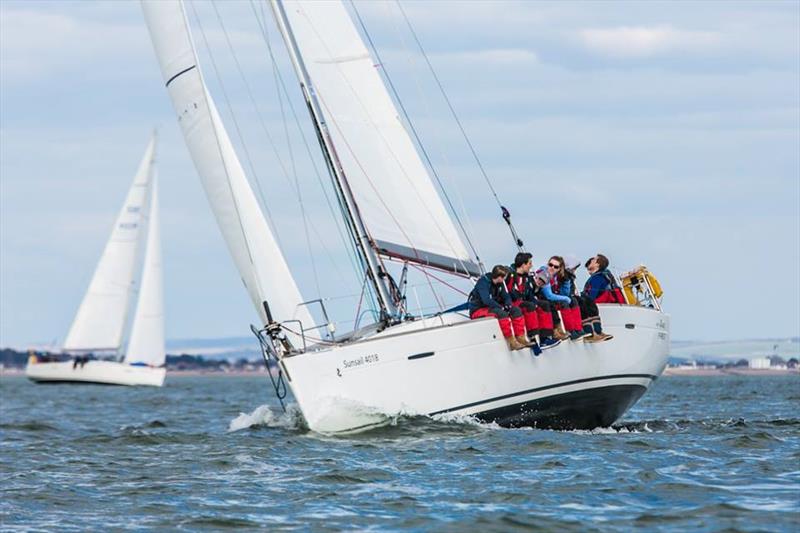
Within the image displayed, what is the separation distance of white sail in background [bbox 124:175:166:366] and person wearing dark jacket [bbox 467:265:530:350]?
47597mm

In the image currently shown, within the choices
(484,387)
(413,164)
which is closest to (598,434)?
(484,387)

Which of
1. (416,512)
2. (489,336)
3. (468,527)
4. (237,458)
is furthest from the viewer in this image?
(489,336)

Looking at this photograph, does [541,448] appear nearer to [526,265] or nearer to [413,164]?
[526,265]

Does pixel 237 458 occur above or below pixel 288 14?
below

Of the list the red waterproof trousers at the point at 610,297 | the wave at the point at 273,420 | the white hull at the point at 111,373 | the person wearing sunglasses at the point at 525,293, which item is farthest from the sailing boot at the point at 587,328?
the white hull at the point at 111,373

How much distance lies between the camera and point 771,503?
38.5 ft

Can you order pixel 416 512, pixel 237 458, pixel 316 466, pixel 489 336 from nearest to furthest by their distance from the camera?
pixel 416 512 < pixel 316 466 < pixel 237 458 < pixel 489 336

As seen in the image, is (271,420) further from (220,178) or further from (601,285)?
(601,285)

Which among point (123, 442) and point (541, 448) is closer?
point (541, 448)

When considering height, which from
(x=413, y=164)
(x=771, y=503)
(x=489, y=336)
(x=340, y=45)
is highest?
(x=340, y=45)

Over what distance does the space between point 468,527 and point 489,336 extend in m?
6.95

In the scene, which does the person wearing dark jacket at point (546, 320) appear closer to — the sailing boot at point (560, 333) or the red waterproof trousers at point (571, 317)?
the sailing boot at point (560, 333)

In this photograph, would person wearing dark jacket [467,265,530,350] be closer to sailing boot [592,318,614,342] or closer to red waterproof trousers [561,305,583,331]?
red waterproof trousers [561,305,583,331]

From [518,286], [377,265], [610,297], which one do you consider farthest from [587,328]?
[377,265]
